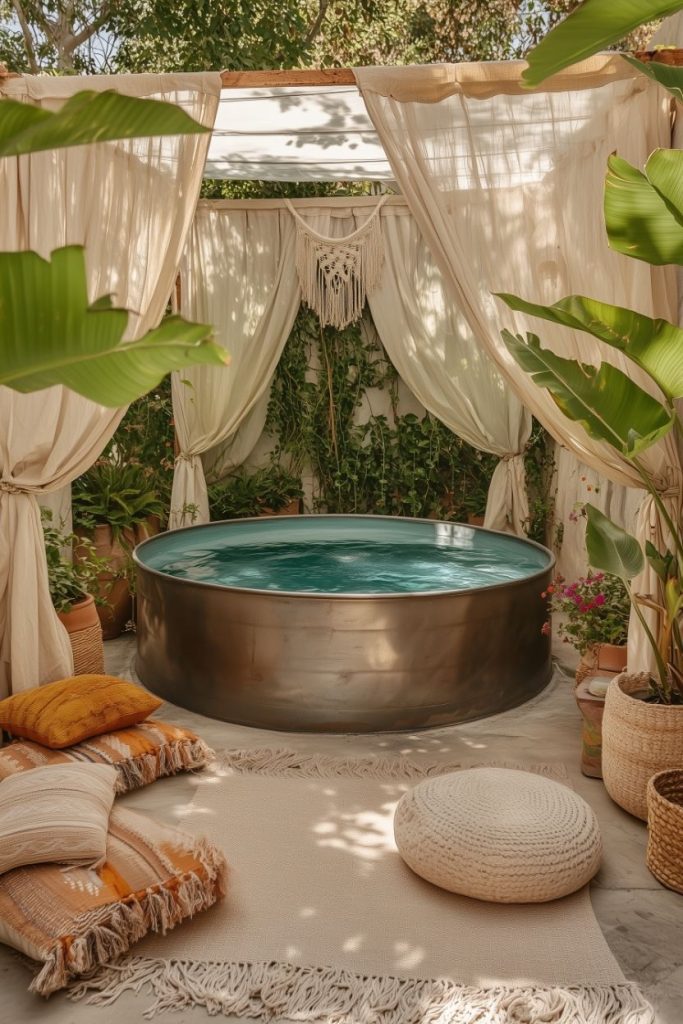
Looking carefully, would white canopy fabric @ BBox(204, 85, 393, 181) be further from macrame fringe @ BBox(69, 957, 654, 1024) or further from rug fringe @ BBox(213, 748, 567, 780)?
macrame fringe @ BBox(69, 957, 654, 1024)

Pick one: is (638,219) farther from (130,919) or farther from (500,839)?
(130,919)

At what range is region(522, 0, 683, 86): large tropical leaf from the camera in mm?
2422

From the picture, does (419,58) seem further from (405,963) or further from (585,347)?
(405,963)

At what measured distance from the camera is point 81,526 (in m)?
5.86

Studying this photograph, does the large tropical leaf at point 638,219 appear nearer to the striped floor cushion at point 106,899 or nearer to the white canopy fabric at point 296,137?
the white canopy fabric at point 296,137

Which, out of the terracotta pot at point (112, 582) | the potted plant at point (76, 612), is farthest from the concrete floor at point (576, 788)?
the potted plant at point (76, 612)

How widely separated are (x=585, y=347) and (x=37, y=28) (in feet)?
25.4

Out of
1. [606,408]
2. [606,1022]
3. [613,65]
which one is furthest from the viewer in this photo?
[613,65]

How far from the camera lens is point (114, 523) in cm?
599

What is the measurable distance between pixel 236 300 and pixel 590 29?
5.02 metres

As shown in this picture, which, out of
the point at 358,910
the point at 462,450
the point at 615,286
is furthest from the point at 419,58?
the point at 358,910

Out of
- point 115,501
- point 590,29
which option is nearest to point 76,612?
point 115,501

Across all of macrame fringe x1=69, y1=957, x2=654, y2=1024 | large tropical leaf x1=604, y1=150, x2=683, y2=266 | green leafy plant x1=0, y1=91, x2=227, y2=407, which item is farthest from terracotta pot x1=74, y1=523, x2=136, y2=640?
green leafy plant x1=0, y1=91, x2=227, y2=407

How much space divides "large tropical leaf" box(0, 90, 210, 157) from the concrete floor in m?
2.01
